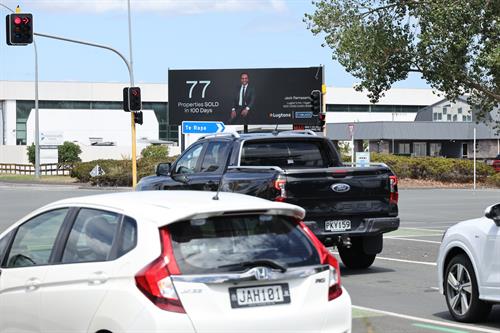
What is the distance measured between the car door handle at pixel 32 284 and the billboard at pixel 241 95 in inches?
2406

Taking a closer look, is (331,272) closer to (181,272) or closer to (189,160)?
(181,272)

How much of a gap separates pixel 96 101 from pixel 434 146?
39368 millimetres

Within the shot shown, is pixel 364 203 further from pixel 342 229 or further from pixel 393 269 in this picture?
pixel 393 269

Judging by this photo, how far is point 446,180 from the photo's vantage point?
51.7 metres

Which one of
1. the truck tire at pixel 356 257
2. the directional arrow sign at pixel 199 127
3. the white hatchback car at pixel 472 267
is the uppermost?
the directional arrow sign at pixel 199 127

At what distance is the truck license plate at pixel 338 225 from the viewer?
13.7 meters

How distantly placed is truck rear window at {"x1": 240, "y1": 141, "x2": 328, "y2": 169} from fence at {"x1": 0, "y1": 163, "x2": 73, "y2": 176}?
58.3 m

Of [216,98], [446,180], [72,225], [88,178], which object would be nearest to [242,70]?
[216,98]

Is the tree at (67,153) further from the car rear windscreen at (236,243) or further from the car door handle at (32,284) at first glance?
the car rear windscreen at (236,243)

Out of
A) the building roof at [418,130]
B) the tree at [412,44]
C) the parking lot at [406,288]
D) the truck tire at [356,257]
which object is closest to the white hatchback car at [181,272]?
the parking lot at [406,288]

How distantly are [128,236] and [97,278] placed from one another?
0.34 meters

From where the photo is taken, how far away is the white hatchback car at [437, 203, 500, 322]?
946 centimetres

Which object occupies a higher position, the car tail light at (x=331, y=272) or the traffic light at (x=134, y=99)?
the traffic light at (x=134, y=99)

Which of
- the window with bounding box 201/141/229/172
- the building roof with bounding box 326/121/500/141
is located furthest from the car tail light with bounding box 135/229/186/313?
the building roof with bounding box 326/121/500/141
